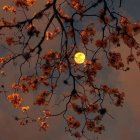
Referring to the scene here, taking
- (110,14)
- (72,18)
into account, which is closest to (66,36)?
(72,18)

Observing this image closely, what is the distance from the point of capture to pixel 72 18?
12781mm

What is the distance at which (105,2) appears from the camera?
40.3 feet

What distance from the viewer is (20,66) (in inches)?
529

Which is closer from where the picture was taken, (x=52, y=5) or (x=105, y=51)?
(x=52, y=5)

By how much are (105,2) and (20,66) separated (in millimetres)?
3630

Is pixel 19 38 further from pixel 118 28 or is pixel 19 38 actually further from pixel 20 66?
pixel 118 28

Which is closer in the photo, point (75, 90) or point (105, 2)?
point (105, 2)

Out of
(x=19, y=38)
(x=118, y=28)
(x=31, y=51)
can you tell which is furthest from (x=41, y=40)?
(x=118, y=28)

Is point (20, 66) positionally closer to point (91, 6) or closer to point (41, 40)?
point (41, 40)

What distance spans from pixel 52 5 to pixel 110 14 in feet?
6.14

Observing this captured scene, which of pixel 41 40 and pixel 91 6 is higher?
pixel 91 6

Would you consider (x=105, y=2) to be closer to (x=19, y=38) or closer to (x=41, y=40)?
(x=41, y=40)

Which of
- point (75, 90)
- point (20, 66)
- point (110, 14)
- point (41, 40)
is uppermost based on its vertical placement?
point (110, 14)

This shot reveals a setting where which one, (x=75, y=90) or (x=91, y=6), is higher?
(x=91, y=6)
